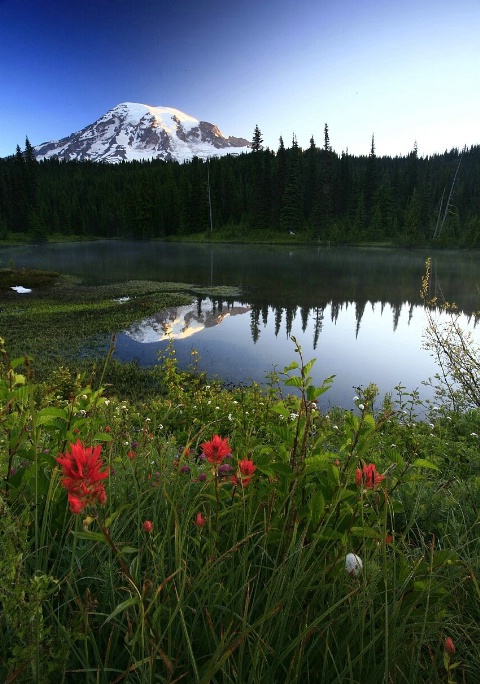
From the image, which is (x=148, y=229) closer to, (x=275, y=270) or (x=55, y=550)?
(x=275, y=270)

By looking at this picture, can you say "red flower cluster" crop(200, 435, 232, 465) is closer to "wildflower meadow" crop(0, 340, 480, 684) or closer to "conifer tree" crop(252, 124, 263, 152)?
"wildflower meadow" crop(0, 340, 480, 684)

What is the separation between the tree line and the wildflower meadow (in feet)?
202

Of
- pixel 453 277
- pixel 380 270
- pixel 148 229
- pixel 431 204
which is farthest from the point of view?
pixel 148 229

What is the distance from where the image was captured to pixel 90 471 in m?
0.87

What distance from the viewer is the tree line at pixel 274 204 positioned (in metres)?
63.4

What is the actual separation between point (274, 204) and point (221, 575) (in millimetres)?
73850

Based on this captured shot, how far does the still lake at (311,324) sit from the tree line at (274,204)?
3554 centimetres

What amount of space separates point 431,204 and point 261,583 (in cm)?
8340

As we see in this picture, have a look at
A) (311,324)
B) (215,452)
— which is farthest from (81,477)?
(311,324)

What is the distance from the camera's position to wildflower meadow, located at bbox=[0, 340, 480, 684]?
90 centimetres

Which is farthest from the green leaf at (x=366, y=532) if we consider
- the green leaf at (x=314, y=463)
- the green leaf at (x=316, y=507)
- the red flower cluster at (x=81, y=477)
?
the red flower cluster at (x=81, y=477)

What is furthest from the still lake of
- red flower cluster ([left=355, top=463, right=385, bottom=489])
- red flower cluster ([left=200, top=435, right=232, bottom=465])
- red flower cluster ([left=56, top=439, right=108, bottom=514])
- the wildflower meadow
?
red flower cluster ([left=56, top=439, right=108, bottom=514])

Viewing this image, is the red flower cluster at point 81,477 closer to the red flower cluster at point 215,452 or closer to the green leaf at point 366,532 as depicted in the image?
the red flower cluster at point 215,452

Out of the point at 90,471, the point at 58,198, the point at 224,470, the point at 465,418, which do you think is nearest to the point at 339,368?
the point at 465,418
